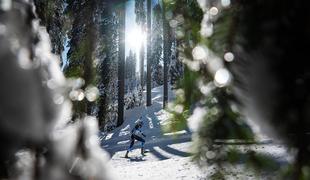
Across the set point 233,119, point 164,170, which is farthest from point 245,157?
point 164,170

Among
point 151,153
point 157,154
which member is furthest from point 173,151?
point 151,153

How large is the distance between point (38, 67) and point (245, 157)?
806 mm

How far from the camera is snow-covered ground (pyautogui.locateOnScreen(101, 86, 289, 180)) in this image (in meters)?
11.2

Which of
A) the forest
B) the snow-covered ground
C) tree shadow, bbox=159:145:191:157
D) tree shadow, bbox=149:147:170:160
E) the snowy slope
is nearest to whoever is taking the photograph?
the forest

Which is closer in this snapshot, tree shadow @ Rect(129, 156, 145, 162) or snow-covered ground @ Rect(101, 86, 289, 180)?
snow-covered ground @ Rect(101, 86, 289, 180)

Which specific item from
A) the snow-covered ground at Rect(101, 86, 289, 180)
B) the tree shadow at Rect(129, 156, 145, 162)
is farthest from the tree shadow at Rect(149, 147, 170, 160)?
the tree shadow at Rect(129, 156, 145, 162)

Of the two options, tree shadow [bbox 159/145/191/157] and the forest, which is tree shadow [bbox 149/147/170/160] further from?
the forest

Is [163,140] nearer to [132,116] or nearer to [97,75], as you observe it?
[132,116]

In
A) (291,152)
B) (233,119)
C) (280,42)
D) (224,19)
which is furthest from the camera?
(233,119)

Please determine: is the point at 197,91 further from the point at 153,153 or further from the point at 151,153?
the point at 151,153

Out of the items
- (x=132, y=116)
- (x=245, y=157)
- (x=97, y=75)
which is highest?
(x=97, y=75)

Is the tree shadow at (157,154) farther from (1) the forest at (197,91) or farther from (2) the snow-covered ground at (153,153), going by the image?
(1) the forest at (197,91)

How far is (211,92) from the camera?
144 centimetres

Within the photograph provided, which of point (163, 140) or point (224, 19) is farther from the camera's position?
point (163, 140)
